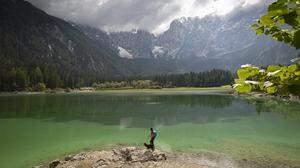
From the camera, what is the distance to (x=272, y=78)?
129 inches

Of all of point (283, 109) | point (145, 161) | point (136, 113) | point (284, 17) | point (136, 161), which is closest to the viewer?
point (284, 17)

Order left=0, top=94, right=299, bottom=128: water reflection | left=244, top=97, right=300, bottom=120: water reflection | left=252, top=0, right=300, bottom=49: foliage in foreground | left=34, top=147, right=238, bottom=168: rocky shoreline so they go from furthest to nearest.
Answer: left=244, top=97, right=300, bottom=120: water reflection < left=0, top=94, right=299, bottom=128: water reflection < left=34, top=147, right=238, bottom=168: rocky shoreline < left=252, top=0, right=300, bottom=49: foliage in foreground

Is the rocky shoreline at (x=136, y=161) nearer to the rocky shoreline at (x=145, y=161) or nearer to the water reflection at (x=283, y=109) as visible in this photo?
the rocky shoreline at (x=145, y=161)

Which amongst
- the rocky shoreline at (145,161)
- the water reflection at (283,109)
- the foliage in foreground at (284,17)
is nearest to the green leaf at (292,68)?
the foliage in foreground at (284,17)

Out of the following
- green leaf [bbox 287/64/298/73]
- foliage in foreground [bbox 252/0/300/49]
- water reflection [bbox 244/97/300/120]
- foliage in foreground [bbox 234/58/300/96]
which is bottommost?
water reflection [bbox 244/97/300/120]

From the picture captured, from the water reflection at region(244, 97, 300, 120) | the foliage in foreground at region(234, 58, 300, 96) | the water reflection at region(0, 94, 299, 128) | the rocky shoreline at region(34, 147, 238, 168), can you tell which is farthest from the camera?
the water reflection at region(244, 97, 300, 120)

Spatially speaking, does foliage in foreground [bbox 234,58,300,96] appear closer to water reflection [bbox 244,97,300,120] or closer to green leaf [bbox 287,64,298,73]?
green leaf [bbox 287,64,298,73]

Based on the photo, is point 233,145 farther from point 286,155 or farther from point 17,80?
point 17,80

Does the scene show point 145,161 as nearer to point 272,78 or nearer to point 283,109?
point 272,78

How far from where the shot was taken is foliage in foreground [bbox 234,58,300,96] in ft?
10.4

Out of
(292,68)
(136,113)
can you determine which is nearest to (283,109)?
(136,113)

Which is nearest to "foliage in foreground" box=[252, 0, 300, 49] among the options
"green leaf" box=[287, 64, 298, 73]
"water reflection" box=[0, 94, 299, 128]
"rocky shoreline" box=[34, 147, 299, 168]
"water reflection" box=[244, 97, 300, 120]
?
"green leaf" box=[287, 64, 298, 73]

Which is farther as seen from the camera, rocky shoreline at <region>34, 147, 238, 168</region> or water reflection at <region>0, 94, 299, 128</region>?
water reflection at <region>0, 94, 299, 128</region>

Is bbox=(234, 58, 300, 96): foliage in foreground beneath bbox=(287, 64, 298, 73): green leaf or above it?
beneath
